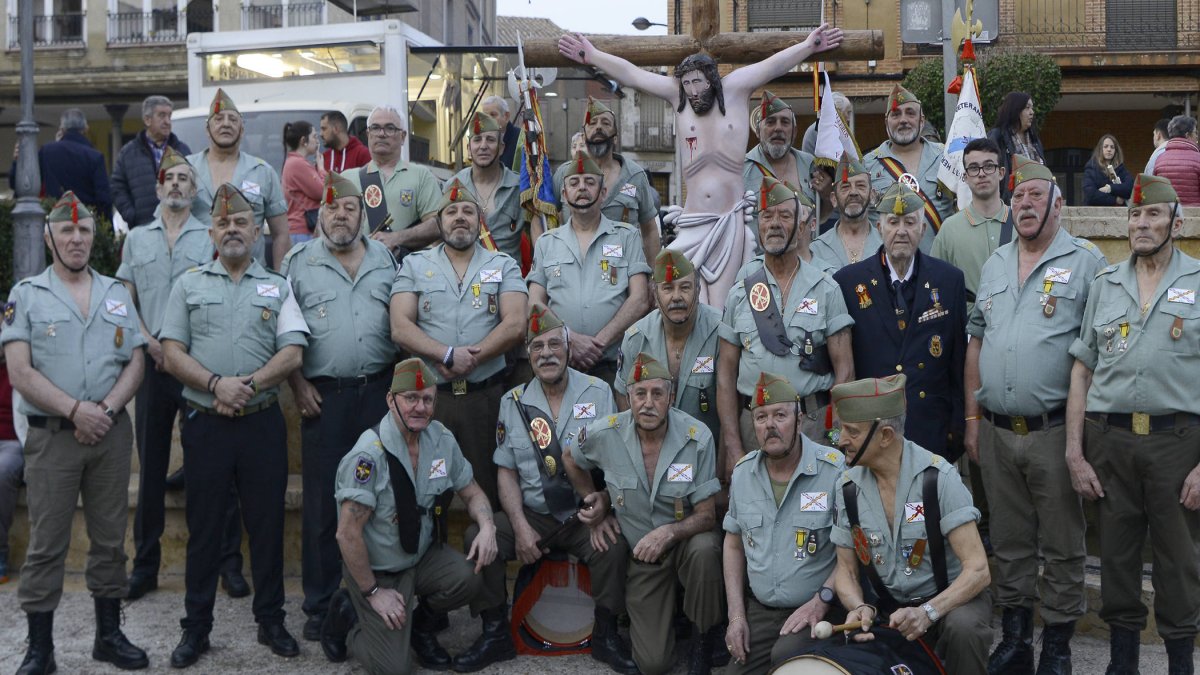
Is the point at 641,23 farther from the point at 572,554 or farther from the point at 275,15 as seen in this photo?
the point at 572,554

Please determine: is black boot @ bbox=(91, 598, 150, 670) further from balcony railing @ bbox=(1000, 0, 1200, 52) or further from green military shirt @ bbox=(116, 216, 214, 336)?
balcony railing @ bbox=(1000, 0, 1200, 52)

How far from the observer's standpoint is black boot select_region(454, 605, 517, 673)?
254 inches

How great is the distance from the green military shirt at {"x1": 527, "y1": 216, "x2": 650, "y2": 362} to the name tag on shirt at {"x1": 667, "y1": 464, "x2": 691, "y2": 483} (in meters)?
1.05

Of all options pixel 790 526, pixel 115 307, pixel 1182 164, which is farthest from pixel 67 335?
pixel 1182 164

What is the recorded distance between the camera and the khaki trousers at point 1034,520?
5.87 m

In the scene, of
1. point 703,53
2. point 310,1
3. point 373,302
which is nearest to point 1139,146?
point 310,1

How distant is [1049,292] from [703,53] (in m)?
2.58

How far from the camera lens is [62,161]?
10133mm

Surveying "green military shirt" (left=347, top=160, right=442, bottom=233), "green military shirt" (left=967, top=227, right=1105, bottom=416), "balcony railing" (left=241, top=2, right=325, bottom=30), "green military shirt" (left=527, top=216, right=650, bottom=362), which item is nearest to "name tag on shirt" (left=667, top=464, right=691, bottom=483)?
"green military shirt" (left=527, top=216, right=650, bottom=362)

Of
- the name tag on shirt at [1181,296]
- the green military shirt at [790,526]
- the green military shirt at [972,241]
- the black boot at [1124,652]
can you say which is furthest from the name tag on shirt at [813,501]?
the name tag on shirt at [1181,296]

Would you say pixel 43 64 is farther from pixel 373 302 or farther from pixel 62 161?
pixel 373 302

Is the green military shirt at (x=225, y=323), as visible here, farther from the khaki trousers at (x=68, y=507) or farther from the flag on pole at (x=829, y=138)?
the flag on pole at (x=829, y=138)

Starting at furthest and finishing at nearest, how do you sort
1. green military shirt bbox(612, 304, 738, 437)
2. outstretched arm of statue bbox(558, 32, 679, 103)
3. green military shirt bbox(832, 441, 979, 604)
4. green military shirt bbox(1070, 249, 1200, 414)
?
outstretched arm of statue bbox(558, 32, 679, 103), green military shirt bbox(612, 304, 738, 437), green military shirt bbox(1070, 249, 1200, 414), green military shirt bbox(832, 441, 979, 604)

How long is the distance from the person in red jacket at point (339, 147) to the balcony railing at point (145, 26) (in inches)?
817
